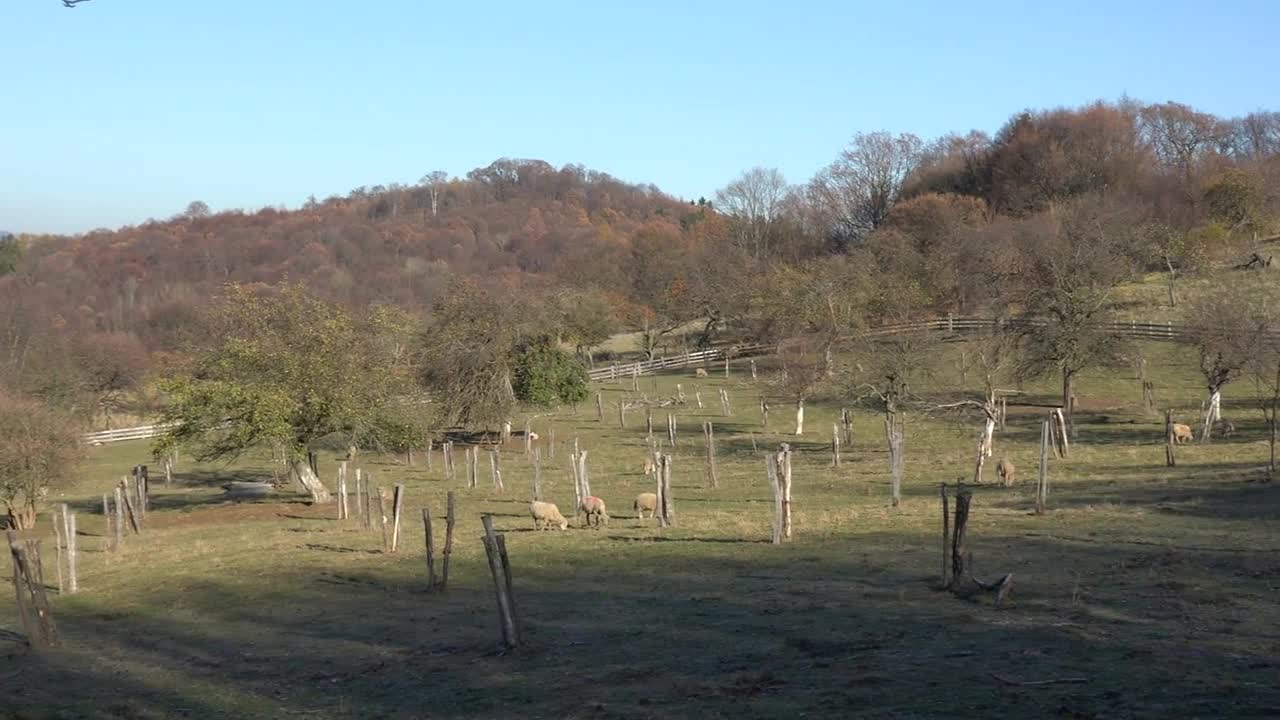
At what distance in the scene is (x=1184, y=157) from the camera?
112938mm

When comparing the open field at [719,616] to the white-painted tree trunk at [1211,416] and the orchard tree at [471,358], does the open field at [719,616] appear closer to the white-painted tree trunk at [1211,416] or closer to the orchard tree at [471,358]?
the white-painted tree trunk at [1211,416]

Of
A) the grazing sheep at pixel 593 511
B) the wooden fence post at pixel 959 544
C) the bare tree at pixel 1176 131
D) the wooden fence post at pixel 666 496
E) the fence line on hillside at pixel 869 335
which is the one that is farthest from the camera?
the bare tree at pixel 1176 131

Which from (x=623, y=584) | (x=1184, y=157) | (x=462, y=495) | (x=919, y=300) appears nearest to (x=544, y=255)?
(x=1184, y=157)

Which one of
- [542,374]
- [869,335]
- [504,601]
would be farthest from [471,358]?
[504,601]

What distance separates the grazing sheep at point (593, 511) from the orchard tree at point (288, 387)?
40.2 ft

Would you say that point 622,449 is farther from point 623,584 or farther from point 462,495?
point 623,584

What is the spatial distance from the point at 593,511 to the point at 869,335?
34930 mm

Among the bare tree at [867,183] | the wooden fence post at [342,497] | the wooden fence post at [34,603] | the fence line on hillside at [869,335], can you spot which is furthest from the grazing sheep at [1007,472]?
the bare tree at [867,183]

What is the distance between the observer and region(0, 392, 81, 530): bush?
35.4 meters

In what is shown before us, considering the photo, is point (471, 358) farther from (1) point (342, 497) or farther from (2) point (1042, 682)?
(2) point (1042, 682)

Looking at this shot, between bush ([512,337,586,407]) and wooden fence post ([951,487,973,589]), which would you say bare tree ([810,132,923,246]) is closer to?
Answer: bush ([512,337,586,407])

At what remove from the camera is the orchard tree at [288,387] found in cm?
3712

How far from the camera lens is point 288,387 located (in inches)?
1507

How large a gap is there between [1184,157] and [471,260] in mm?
86085
